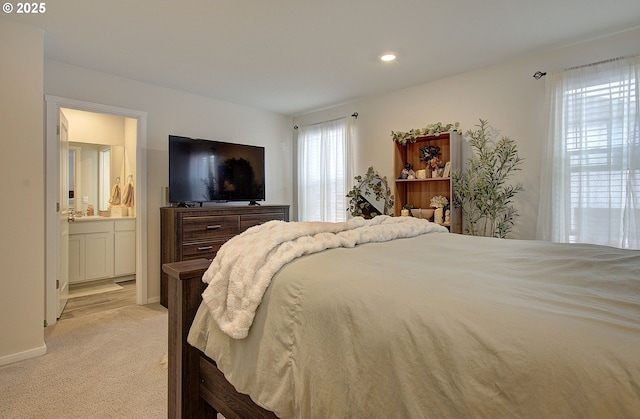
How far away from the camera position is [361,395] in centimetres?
83

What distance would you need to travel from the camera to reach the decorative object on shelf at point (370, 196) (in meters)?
4.08

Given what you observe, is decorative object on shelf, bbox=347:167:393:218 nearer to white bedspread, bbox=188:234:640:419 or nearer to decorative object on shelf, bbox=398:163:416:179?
decorative object on shelf, bbox=398:163:416:179

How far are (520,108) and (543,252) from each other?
7.14 feet

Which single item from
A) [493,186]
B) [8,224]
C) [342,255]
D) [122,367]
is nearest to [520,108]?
[493,186]

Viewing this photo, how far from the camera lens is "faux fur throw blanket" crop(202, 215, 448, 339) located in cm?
111

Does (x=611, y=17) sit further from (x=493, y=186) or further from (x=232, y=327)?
(x=232, y=327)

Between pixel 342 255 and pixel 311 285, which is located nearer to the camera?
pixel 311 285

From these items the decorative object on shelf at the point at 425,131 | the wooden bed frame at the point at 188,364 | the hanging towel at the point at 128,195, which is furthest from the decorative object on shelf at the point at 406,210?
the hanging towel at the point at 128,195

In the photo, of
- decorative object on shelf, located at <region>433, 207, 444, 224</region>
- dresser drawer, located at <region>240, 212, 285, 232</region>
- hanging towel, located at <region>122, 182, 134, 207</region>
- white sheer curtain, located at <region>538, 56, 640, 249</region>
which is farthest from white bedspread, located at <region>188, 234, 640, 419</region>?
hanging towel, located at <region>122, 182, 134, 207</region>

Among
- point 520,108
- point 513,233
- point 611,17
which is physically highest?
point 611,17

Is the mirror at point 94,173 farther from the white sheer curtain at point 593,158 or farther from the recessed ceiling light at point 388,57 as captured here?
the white sheer curtain at point 593,158

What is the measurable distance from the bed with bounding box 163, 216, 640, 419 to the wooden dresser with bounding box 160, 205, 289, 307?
83.3 inches

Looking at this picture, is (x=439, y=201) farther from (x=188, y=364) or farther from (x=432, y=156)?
(x=188, y=364)

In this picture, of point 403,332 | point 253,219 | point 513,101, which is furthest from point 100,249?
point 513,101
